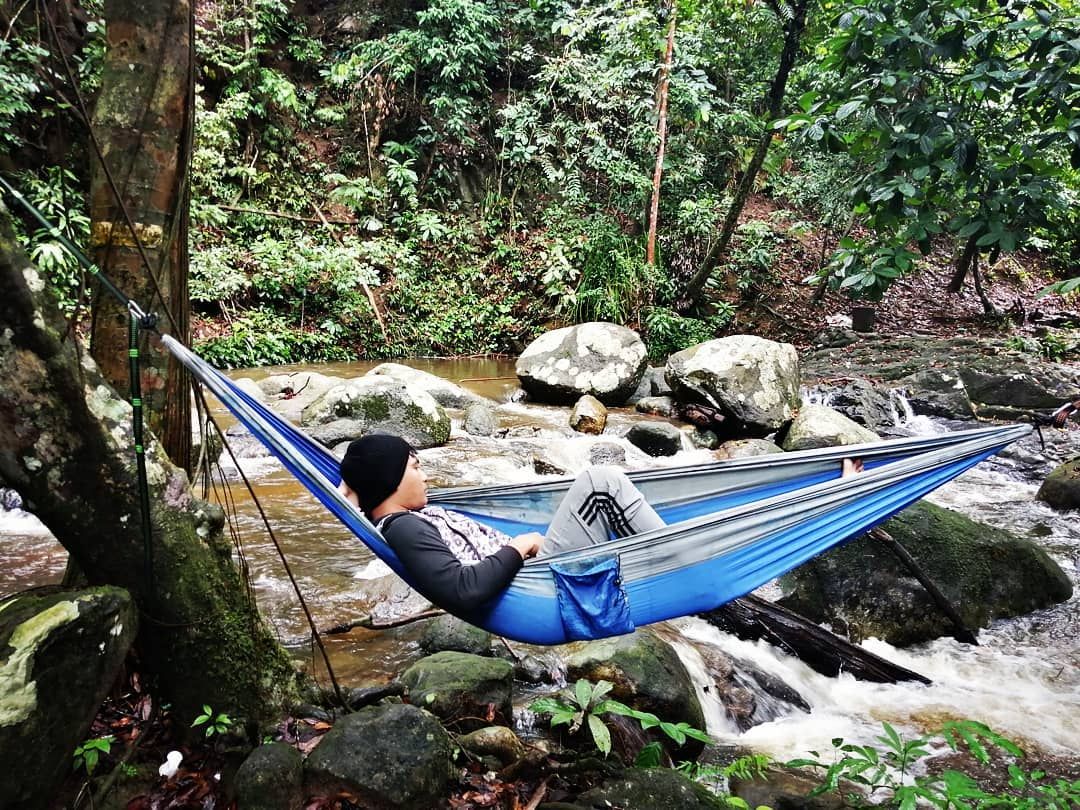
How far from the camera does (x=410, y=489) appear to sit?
1605 mm

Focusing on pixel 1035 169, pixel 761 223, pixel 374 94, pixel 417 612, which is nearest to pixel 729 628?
pixel 417 612

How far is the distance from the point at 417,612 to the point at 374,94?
27.9 ft

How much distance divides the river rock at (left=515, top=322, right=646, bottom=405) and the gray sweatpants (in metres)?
4.36

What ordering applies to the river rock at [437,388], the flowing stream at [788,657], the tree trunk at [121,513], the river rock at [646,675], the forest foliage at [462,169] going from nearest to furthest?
the tree trunk at [121,513], the river rock at [646,675], the flowing stream at [788,657], the river rock at [437,388], the forest foliage at [462,169]

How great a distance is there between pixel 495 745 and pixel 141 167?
1.51 meters

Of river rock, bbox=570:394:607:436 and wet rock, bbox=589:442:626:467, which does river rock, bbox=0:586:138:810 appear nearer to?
wet rock, bbox=589:442:626:467

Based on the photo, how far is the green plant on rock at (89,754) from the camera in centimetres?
128

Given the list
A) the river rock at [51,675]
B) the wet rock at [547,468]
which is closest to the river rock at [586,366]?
the wet rock at [547,468]

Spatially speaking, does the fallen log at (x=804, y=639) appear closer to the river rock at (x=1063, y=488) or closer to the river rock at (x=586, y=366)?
the river rock at (x=1063, y=488)

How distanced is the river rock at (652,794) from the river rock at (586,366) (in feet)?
15.9

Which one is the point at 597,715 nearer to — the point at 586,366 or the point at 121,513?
the point at 121,513

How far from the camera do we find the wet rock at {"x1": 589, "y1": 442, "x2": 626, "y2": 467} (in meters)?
4.73

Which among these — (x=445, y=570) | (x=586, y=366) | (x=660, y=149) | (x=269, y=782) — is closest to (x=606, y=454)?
(x=586, y=366)

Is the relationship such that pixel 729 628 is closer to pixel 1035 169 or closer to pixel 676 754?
pixel 676 754
